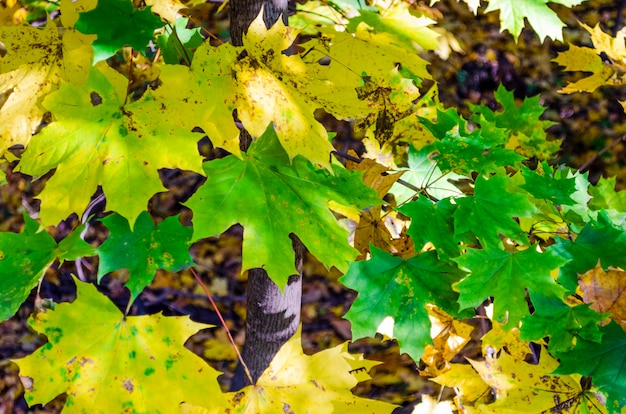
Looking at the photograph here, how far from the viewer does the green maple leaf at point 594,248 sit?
3.20 ft

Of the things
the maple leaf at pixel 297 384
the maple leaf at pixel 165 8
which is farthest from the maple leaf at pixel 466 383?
the maple leaf at pixel 165 8

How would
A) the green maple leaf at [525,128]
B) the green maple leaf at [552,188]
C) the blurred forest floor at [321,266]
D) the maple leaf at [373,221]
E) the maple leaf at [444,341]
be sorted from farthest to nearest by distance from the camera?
the blurred forest floor at [321,266] < the green maple leaf at [525,128] < the maple leaf at [444,341] < the maple leaf at [373,221] < the green maple leaf at [552,188]

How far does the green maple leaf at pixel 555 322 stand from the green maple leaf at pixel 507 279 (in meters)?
0.02

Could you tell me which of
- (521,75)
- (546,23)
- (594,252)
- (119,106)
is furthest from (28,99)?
(521,75)

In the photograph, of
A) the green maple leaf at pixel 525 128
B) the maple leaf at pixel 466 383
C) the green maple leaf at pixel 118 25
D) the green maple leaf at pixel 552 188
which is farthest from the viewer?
the green maple leaf at pixel 525 128

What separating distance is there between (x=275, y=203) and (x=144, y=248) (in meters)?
0.25

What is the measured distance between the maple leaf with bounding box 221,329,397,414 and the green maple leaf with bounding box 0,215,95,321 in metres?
0.43

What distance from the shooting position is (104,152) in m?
0.85

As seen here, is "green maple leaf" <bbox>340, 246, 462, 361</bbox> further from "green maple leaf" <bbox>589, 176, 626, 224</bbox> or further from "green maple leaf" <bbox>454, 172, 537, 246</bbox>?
"green maple leaf" <bbox>589, 176, 626, 224</bbox>

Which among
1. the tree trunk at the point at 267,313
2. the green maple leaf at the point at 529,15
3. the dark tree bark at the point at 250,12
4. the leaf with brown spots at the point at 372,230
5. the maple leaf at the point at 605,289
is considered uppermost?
the dark tree bark at the point at 250,12

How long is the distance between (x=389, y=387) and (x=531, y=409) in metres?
1.46

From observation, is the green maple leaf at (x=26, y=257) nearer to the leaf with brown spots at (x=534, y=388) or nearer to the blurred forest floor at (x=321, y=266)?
the leaf with brown spots at (x=534, y=388)

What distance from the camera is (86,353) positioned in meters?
0.98

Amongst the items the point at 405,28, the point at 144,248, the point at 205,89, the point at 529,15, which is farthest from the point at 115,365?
the point at 529,15
